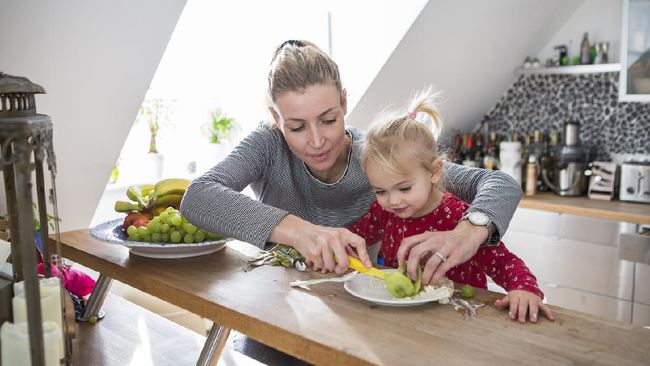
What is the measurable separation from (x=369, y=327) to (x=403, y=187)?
0.64 meters

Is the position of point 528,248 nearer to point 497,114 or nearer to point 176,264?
point 497,114

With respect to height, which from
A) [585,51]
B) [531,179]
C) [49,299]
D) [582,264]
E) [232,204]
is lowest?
[582,264]

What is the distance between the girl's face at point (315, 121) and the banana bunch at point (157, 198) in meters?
0.35

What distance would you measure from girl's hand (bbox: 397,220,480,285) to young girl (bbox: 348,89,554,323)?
0.15 m

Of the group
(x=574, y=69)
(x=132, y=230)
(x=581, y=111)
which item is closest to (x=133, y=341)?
(x=132, y=230)

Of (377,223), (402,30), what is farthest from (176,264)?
(402,30)

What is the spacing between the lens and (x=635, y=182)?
3.44 m

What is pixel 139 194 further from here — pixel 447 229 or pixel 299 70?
pixel 447 229

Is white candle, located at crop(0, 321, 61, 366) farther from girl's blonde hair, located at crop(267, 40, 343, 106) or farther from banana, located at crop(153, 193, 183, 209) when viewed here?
girl's blonde hair, located at crop(267, 40, 343, 106)

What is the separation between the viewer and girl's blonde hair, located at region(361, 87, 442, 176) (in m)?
1.70

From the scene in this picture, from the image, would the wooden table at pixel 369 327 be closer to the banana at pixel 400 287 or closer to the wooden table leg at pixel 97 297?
the banana at pixel 400 287

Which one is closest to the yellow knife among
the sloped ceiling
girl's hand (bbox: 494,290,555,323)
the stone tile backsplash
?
girl's hand (bbox: 494,290,555,323)

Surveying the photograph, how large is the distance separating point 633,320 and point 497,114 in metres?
1.65

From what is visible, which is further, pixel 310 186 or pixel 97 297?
pixel 310 186
